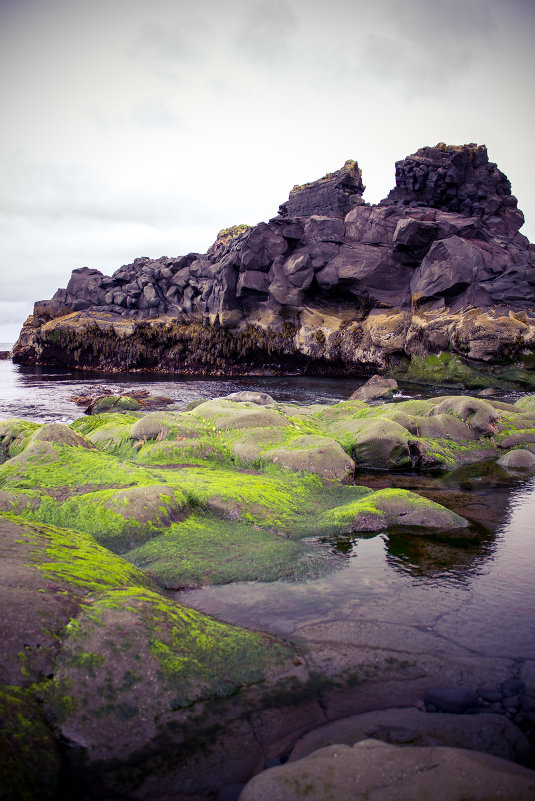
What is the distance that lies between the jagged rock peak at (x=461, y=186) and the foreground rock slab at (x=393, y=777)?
5732cm

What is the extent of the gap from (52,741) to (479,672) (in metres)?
3.58

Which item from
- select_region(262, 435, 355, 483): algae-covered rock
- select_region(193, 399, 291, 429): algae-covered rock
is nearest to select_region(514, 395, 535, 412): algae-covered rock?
select_region(193, 399, 291, 429): algae-covered rock

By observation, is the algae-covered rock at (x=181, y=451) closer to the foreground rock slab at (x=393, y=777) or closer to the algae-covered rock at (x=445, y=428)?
the algae-covered rock at (x=445, y=428)

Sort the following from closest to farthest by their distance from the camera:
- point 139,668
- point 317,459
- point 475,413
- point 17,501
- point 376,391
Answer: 1. point 139,668
2. point 17,501
3. point 317,459
4. point 475,413
5. point 376,391

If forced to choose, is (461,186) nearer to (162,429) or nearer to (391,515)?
(162,429)

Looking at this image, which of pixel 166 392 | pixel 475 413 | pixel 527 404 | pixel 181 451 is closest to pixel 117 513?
pixel 181 451

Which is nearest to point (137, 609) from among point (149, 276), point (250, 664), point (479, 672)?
point (250, 664)

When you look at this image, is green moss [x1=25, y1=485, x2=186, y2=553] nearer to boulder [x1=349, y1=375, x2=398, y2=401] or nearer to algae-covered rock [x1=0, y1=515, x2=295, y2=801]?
algae-covered rock [x1=0, y1=515, x2=295, y2=801]

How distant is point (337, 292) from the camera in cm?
4588

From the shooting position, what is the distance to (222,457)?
11.1 m

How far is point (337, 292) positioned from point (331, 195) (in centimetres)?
1970

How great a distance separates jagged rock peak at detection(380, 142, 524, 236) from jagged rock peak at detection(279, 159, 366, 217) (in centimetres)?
701

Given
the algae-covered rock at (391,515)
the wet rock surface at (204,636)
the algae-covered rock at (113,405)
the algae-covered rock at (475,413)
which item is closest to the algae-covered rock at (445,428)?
the algae-covered rock at (475,413)

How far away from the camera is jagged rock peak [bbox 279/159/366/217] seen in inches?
2250
